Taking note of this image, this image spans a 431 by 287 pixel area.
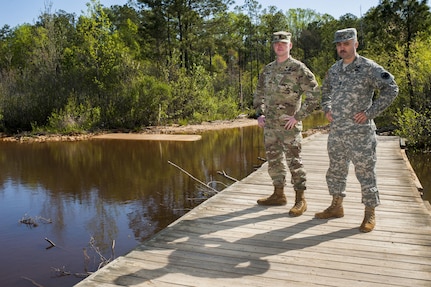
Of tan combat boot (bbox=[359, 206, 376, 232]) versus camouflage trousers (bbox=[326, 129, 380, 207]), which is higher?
camouflage trousers (bbox=[326, 129, 380, 207])

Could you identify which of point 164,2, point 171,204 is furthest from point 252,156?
point 164,2

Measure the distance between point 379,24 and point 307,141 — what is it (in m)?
11.0

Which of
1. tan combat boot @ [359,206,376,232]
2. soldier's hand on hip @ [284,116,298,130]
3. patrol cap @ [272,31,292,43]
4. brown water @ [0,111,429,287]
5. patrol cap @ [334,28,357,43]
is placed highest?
patrol cap @ [272,31,292,43]

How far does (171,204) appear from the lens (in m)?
8.25

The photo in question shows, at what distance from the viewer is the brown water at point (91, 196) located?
5.79 meters

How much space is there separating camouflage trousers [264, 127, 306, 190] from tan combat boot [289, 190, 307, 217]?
0.25ft

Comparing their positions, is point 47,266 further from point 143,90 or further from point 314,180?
point 143,90

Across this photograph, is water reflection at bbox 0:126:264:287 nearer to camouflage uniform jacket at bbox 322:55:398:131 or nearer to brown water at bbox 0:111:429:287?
brown water at bbox 0:111:429:287

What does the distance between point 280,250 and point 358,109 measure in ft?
4.66

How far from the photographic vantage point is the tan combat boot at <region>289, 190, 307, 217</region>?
4.28 metres

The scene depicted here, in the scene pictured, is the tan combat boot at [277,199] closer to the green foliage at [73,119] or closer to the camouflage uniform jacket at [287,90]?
the camouflage uniform jacket at [287,90]

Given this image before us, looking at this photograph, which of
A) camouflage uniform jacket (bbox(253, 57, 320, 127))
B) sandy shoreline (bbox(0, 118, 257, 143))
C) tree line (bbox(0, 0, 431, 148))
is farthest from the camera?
sandy shoreline (bbox(0, 118, 257, 143))

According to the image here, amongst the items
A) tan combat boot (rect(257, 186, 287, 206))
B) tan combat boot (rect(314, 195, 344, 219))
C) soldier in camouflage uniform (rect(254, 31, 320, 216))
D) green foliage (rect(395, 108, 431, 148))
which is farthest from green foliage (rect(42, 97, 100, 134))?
tan combat boot (rect(314, 195, 344, 219))

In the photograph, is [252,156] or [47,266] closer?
[47,266]
